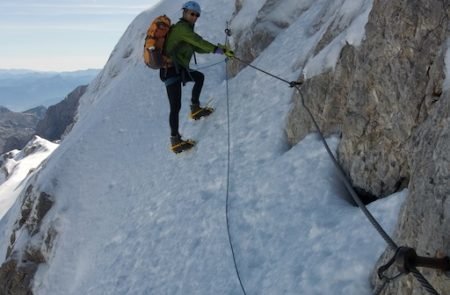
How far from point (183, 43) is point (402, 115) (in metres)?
6.69

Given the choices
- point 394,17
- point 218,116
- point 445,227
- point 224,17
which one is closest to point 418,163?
point 445,227

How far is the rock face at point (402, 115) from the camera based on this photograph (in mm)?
4923

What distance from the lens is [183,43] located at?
12.8m

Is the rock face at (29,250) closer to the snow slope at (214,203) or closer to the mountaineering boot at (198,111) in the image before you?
the snow slope at (214,203)

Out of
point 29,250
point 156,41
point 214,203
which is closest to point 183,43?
point 156,41

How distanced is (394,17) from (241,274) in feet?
15.4

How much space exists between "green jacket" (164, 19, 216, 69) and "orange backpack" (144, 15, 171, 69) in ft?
0.50

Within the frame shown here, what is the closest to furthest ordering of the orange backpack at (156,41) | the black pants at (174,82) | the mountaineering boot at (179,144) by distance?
the orange backpack at (156,41) → the black pants at (174,82) → the mountaineering boot at (179,144)

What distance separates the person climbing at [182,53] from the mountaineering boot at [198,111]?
600 mm

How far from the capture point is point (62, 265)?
16.0 m

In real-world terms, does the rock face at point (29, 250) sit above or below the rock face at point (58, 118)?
above

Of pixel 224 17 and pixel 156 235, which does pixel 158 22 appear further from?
pixel 224 17

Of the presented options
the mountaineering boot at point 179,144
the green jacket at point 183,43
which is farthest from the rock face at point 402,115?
the mountaineering boot at point 179,144

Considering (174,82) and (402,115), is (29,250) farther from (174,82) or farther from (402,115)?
(402,115)
